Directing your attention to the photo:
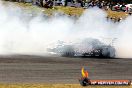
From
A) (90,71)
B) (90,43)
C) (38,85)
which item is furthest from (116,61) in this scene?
(38,85)

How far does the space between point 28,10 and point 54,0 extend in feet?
28.9

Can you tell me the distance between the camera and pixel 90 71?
21234 millimetres

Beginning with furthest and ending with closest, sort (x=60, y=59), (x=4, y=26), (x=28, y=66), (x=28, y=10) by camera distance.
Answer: (x=28, y=10) → (x=4, y=26) → (x=60, y=59) → (x=28, y=66)

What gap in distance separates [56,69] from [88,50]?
6.36m

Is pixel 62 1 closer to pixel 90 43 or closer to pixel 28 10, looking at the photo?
pixel 28 10

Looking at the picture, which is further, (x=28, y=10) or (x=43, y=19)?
(x=28, y=10)

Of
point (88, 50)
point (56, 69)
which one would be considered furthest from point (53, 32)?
point (56, 69)

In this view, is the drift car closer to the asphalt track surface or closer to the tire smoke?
the tire smoke

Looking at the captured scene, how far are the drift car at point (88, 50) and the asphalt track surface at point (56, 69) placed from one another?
1.04 m

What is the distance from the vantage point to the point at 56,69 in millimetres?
20922

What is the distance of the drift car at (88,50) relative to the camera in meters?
26.6

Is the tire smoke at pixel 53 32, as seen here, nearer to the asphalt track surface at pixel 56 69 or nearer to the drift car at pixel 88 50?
the drift car at pixel 88 50

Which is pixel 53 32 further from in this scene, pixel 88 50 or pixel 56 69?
pixel 56 69

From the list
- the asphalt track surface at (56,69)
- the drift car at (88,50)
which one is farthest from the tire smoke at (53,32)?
the asphalt track surface at (56,69)
